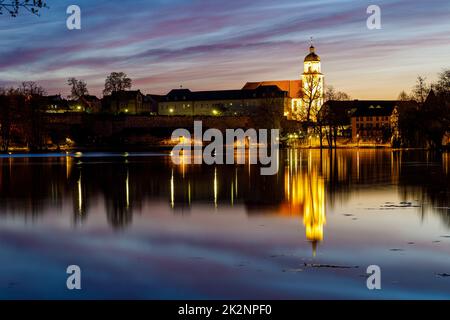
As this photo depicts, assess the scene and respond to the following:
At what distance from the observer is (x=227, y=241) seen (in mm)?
15289

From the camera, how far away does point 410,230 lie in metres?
16.6

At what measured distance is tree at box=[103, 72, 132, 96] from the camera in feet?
448

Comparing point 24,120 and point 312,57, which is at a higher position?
point 312,57

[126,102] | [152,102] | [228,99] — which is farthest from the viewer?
[152,102]

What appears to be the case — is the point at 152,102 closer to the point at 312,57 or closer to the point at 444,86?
the point at 312,57

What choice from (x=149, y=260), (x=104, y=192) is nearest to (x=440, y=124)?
(x=104, y=192)

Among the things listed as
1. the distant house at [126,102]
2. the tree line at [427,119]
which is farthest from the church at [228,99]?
the tree line at [427,119]

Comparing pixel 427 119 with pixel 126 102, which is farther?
pixel 126 102

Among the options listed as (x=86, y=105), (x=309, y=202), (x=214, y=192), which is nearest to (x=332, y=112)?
(x=86, y=105)

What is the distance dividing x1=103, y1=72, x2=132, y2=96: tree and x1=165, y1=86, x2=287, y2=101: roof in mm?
45906

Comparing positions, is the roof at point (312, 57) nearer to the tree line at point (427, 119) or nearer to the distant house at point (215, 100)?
the distant house at point (215, 100)

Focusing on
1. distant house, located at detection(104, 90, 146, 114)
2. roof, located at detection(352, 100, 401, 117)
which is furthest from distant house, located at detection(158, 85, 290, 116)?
roof, located at detection(352, 100, 401, 117)

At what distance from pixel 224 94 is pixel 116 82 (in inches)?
2013
